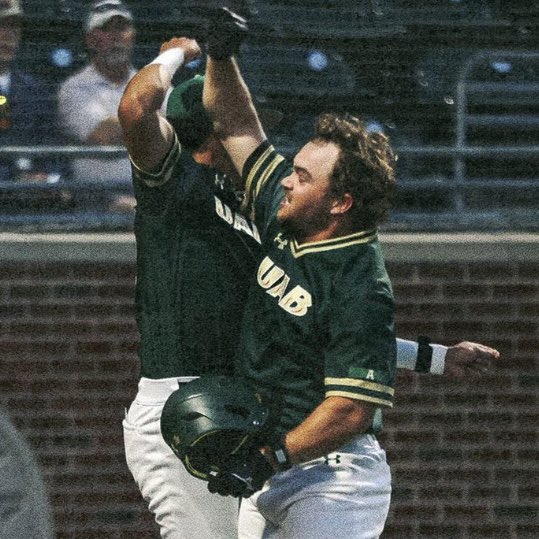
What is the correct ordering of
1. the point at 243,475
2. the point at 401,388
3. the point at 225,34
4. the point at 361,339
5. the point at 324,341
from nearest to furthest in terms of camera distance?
the point at 243,475, the point at 361,339, the point at 324,341, the point at 225,34, the point at 401,388

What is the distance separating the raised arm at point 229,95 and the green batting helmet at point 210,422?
2.62ft

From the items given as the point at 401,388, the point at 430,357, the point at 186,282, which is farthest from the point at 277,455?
the point at 401,388

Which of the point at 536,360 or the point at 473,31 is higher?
the point at 473,31

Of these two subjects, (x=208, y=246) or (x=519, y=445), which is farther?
(x=519, y=445)

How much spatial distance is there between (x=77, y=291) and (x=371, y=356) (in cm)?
316

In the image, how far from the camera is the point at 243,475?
4.50 metres

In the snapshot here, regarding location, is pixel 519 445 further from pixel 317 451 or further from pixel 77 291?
pixel 317 451

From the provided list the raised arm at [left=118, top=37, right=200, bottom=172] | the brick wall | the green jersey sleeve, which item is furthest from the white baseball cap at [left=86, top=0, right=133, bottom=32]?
the green jersey sleeve

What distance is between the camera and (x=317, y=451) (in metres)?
4.59

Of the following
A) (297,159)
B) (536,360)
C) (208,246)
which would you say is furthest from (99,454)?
(297,159)

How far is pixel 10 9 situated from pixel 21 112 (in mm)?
488

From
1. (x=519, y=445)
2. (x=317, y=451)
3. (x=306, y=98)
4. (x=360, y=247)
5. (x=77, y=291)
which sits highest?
(x=360, y=247)

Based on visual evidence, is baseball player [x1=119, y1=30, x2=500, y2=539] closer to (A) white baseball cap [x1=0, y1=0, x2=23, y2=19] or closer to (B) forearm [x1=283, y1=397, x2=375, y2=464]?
(B) forearm [x1=283, y1=397, x2=375, y2=464]

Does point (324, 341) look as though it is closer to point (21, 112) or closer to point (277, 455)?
point (277, 455)
